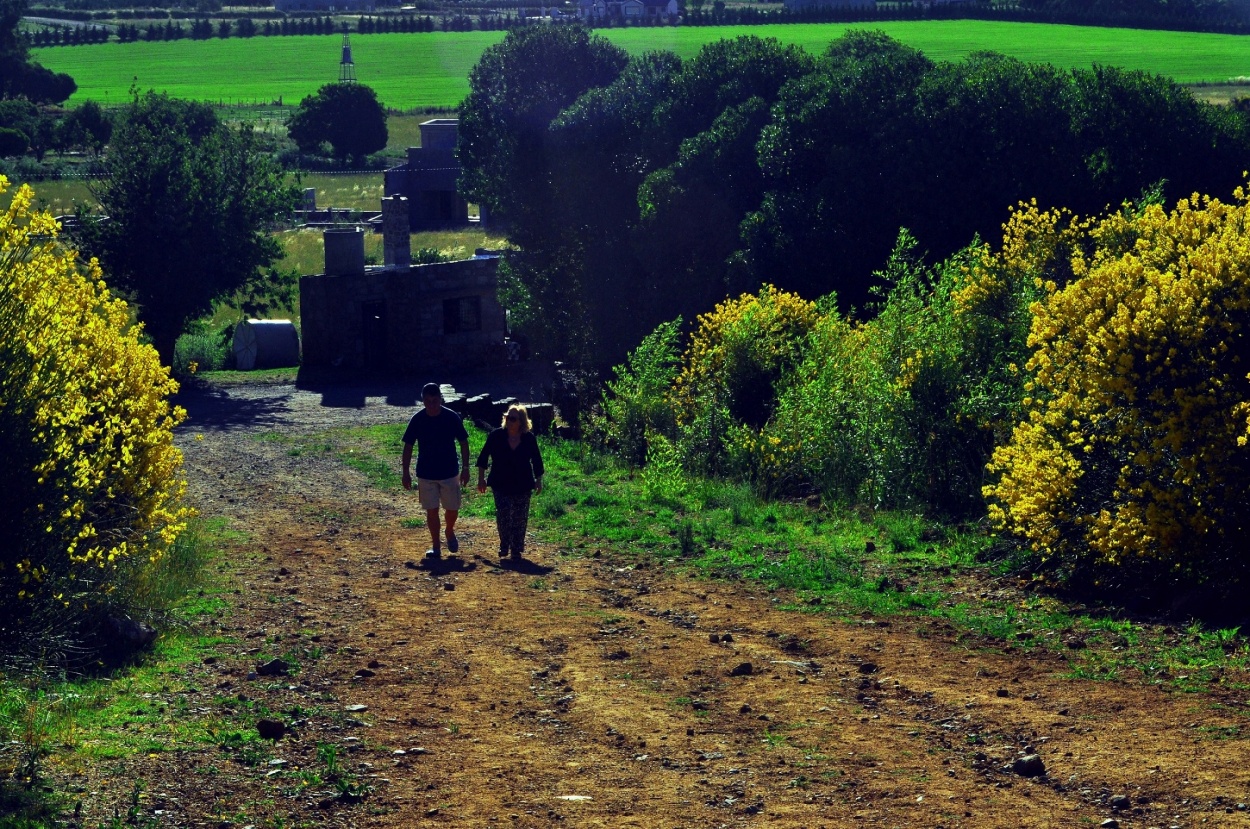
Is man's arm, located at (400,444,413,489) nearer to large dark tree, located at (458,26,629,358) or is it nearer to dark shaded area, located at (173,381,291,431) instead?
dark shaded area, located at (173,381,291,431)

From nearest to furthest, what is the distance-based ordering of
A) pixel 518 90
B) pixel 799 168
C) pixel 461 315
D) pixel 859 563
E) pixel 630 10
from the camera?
pixel 859 563
pixel 799 168
pixel 461 315
pixel 518 90
pixel 630 10

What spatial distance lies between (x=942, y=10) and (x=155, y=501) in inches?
3363

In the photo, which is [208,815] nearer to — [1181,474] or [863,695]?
[863,695]

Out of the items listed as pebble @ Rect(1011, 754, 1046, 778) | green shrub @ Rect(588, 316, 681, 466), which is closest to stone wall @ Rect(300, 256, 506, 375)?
green shrub @ Rect(588, 316, 681, 466)

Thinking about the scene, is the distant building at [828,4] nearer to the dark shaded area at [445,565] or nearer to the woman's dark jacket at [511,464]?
the woman's dark jacket at [511,464]

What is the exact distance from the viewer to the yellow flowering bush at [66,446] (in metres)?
8.66

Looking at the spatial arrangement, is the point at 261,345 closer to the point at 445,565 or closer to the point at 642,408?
the point at 642,408

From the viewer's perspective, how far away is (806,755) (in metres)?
7.62

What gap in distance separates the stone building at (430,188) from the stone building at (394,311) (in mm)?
26755

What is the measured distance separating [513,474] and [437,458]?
78cm

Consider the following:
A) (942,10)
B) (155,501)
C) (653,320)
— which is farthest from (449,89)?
(155,501)

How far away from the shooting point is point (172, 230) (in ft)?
114

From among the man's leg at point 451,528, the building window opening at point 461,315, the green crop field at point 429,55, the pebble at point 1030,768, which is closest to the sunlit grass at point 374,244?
the building window opening at point 461,315

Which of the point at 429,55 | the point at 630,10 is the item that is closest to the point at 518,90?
the point at 630,10
